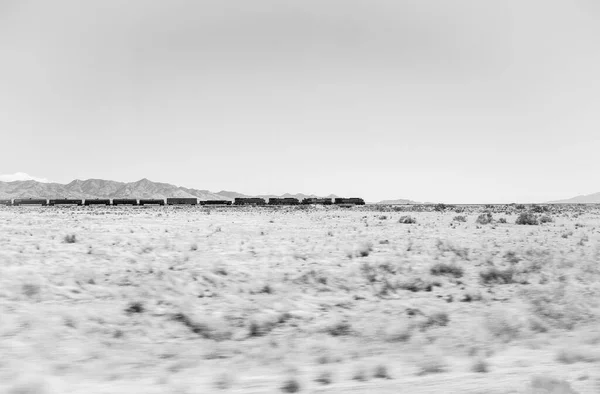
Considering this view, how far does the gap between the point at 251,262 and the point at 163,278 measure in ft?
12.6

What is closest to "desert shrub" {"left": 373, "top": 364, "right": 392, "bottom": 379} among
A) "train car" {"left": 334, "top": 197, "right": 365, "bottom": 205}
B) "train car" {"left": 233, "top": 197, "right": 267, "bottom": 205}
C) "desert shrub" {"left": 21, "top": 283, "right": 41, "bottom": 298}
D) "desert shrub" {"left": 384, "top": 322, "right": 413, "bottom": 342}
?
"desert shrub" {"left": 384, "top": 322, "right": 413, "bottom": 342}

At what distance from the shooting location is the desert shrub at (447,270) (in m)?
13.1

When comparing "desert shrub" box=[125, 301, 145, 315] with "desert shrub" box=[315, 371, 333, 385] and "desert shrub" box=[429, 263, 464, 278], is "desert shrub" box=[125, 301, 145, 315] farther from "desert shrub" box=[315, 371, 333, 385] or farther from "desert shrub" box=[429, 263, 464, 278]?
"desert shrub" box=[429, 263, 464, 278]

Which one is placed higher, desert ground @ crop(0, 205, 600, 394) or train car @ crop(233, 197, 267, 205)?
train car @ crop(233, 197, 267, 205)

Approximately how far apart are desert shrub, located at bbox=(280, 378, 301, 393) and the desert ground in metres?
0.02

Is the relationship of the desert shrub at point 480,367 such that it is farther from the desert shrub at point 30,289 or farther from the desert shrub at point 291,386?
the desert shrub at point 30,289

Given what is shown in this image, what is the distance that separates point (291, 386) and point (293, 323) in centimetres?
A: 336

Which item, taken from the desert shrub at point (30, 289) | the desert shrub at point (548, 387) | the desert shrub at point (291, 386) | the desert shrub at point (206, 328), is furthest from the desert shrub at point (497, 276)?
the desert shrub at point (30, 289)

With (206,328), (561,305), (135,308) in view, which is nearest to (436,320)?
(561,305)

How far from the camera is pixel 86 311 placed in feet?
27.1

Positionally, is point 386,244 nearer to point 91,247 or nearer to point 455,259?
point 455,259

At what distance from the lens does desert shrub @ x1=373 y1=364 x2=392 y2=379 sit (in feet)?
17.6

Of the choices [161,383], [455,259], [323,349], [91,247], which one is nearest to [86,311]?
[161,383]

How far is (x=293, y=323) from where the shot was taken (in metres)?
8.27
